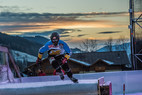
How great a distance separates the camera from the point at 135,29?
68.5 feet

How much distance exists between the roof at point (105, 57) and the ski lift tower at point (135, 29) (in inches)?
857

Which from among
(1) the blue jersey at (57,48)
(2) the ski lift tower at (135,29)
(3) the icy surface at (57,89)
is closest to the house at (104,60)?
(2) the ski lift tower at (135,29)

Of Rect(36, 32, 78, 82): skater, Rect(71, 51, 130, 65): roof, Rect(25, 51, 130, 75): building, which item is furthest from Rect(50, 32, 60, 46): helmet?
Rect(71, 51, 130, 65): roof

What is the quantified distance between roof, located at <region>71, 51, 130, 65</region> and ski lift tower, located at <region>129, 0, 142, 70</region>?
71.4ft

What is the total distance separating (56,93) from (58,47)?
83.9 inches

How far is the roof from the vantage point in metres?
44.8

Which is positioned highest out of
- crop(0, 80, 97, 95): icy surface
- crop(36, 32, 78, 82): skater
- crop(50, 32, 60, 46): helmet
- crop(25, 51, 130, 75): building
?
crop(50, 32, 60, 46): helmet

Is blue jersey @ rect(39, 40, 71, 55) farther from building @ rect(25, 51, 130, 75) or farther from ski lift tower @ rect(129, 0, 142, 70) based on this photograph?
building @ rect(25, 51, 130, 75)

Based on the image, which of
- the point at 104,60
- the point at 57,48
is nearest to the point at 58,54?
the point at 57,48

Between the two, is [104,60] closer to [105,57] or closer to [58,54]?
[105,57]

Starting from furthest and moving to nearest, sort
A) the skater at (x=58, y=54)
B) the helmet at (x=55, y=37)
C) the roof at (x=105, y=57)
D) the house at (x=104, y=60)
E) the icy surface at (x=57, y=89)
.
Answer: the roof at (x=105, y=57) → the house at (x=104, y=60) → the skater at (x=58, y=54) → the helmet at (x=55, y=37) → the icy surface at (x=57, y=89)

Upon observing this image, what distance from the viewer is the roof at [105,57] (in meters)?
44.8

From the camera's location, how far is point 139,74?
1526 centimetres

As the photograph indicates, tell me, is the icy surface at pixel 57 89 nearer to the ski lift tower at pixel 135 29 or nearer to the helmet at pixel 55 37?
the helmet at pixel 55 37
